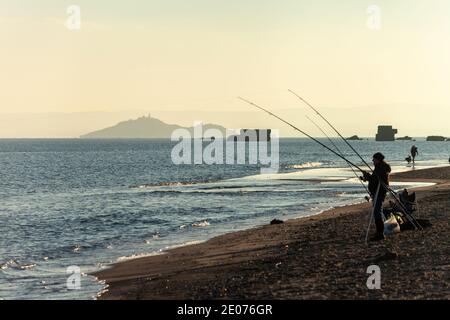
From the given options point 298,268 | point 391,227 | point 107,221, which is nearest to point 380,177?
point 391,227

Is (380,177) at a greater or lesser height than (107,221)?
greater

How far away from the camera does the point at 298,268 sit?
41.0 feet

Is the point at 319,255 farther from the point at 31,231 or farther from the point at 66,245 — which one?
the point at 31,231

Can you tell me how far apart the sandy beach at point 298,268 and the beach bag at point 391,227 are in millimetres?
253

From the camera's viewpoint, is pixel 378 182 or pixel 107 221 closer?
pixel 378 182

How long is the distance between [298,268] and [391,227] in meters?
4.05

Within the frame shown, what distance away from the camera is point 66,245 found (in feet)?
71.1

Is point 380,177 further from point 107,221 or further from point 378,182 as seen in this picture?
point 107,221

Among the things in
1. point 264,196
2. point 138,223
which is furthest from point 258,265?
point 264,196

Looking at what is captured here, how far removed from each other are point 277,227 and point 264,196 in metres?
17.3

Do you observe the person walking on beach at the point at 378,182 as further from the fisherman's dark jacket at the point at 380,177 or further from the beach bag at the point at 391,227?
the beach bag at the point at 391,227

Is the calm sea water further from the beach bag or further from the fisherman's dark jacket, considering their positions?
the beach bag

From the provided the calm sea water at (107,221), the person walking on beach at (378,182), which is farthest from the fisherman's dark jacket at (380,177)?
the calm sea water at (107,221)

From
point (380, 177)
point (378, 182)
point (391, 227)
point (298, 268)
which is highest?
point (380, 177)
